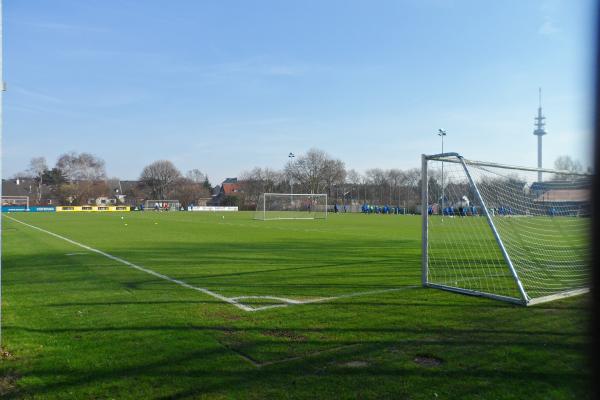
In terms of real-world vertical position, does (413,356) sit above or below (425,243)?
below

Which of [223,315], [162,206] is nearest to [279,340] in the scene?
[223,315]

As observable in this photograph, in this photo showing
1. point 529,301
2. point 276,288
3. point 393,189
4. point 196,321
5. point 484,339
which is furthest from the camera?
point 393,189

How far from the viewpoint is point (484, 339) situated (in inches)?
210

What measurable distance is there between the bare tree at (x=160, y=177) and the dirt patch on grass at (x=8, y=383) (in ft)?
370

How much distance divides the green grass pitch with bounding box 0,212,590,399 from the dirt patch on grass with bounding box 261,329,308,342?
0.7 inches

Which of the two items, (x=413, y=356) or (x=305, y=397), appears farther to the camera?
(x=413, y=356)

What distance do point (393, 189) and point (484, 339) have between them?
7563 cm

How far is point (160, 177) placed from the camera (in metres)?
113

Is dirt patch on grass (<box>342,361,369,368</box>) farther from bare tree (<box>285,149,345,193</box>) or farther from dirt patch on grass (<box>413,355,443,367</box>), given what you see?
bare tree (<box>285,149,345,193</box>)

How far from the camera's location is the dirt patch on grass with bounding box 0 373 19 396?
396 centimetres

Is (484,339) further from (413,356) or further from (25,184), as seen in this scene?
(25,184)

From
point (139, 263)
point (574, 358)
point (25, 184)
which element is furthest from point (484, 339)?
point (25, 184)

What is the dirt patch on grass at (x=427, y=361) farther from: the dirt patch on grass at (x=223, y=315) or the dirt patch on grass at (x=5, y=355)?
the dirt patch on grass at (x=5, y=355)

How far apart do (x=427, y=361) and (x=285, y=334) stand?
179 cm
